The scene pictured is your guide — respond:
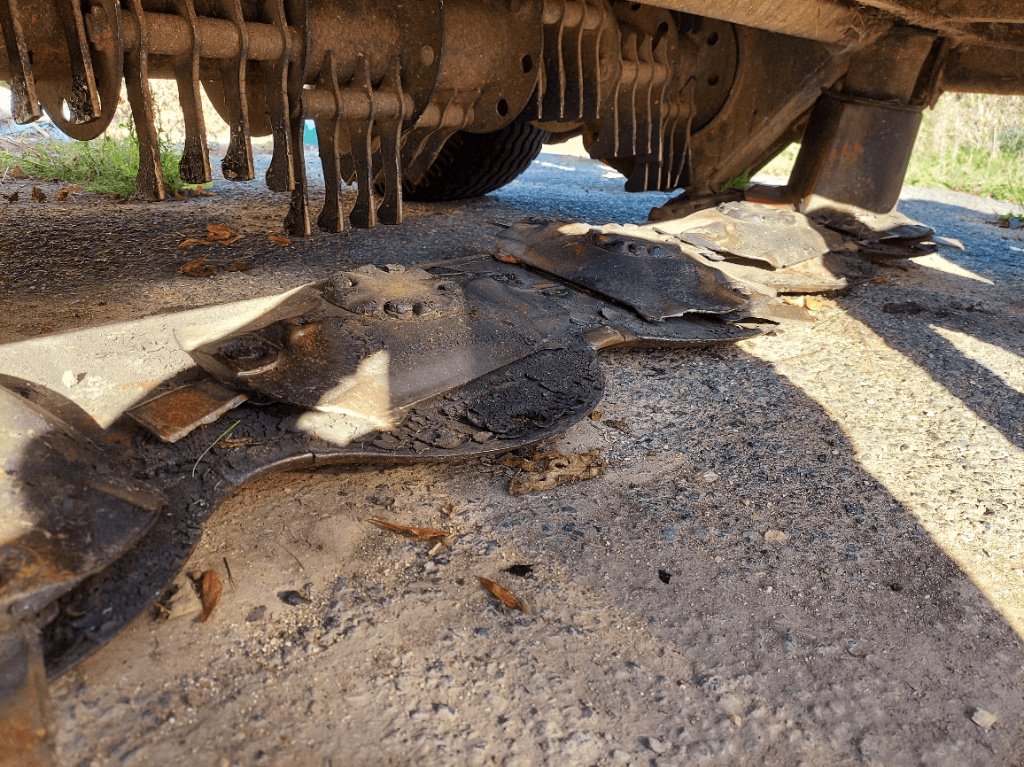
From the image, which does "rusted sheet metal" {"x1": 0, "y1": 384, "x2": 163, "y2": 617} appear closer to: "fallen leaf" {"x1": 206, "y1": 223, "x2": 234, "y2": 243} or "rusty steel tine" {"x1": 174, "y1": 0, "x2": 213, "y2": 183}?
"rusty steel tine" {"x1": 174, "y1": 0, "x2": 213, "y2": 183}

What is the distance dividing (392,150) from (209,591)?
6.22 feet

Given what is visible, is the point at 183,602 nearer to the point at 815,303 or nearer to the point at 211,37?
the point at 211,37

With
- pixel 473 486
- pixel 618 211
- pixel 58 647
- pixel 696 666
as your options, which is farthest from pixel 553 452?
pixel 618 211

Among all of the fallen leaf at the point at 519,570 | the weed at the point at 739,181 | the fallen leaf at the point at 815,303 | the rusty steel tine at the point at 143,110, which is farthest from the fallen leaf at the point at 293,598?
the weed at the point at 739,181

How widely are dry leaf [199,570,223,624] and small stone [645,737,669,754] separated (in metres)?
0.77

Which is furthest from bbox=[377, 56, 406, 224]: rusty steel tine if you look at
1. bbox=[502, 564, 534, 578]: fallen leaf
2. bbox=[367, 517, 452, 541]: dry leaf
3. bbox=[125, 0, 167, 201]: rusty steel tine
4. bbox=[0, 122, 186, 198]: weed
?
bbox=[0, 122, 186, 198]: weed

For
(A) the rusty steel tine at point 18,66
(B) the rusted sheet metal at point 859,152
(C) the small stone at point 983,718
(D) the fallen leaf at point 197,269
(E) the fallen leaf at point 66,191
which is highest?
(A) the rusty steel tine at point 18,66

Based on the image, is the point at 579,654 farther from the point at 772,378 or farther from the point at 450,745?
the point at 772,378

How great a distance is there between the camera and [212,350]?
1.85 m

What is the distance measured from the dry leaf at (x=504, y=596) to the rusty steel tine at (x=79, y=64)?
160 cm

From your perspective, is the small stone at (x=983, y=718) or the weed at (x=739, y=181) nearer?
the small stone at (x=983, y=718)

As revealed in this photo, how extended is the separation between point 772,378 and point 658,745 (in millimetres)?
1620

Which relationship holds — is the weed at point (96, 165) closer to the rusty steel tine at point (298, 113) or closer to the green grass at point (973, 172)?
the rusty steel tine at point (298, 113)

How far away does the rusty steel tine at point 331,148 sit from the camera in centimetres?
255
